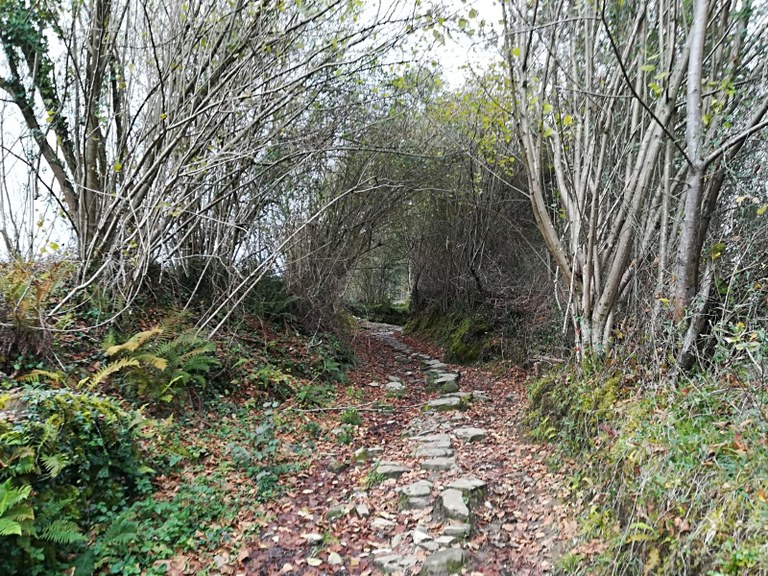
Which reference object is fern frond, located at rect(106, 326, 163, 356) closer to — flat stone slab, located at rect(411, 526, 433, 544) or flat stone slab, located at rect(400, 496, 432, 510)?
flat stone slab, located at rect(400, 496, 432, 510)

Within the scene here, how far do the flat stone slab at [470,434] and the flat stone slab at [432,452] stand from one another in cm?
44

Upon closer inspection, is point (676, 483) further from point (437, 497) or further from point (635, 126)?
point (635, 126)

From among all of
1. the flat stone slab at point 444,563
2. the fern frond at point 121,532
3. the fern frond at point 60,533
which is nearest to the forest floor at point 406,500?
the flat stone slab at point 444,563

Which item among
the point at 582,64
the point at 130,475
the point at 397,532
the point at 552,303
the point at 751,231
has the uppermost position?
the point at 582,64

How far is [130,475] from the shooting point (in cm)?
352

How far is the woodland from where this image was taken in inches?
109

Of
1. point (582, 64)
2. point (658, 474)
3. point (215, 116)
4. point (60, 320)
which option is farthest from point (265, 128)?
point (658, 474)

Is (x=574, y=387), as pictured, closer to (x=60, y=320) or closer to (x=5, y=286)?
(x=60, y=320)

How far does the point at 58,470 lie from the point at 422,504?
2.57 metres

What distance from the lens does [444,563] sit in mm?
2859

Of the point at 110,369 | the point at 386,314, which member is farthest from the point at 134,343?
the point at 386,314

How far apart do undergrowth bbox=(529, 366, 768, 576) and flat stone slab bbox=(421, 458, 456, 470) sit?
1.20 metres

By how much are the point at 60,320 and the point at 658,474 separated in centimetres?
559

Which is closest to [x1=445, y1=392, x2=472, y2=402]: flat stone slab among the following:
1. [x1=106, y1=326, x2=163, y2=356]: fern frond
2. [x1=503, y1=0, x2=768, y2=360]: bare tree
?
[x1=503, y1=0, x2=768, y2=360]: bare tree
